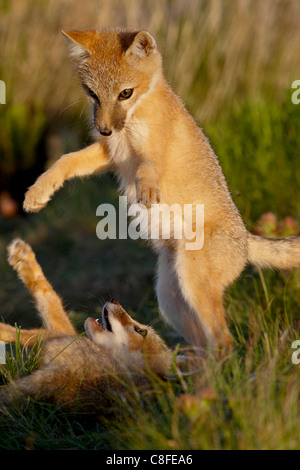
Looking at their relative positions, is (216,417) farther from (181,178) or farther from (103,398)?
(181,178)

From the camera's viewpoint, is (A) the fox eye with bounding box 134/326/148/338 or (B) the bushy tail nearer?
(A) the fox eye with bounding box 134/326/148/338

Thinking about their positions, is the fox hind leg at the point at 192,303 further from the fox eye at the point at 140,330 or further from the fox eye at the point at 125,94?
the fox eye at the point at 125,94

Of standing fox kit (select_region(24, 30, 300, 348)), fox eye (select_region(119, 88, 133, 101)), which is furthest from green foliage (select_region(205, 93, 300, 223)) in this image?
fox eye (select_region(119, 88, 133, 101))

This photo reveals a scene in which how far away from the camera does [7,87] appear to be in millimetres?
9258

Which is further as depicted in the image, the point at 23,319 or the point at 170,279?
the point at 23,319

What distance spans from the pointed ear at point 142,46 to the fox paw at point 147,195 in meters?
0.94

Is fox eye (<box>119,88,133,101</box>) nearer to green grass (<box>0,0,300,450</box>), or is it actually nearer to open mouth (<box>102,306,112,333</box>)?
green grass (<box>0,0,300,450</box>)

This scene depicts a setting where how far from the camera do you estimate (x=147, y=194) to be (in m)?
4.08

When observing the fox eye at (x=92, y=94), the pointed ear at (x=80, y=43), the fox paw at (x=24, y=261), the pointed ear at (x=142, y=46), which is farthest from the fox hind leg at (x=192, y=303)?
the pointed ear at (x=80, y=43)

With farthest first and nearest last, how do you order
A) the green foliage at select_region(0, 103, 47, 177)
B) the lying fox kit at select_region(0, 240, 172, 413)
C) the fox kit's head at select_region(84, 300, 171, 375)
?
the green foliage at select_region(0, 103, 47, 177) → the fox kit's head at select_region(84, 300, 171, 375) → the lying fox kit at select_region(0, 240, 172, 413)

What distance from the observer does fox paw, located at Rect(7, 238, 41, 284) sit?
4.55 meters

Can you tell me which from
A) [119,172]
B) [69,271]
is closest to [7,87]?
[69,271]

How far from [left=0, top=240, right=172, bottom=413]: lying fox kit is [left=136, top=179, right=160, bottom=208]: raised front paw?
673 millimetres
